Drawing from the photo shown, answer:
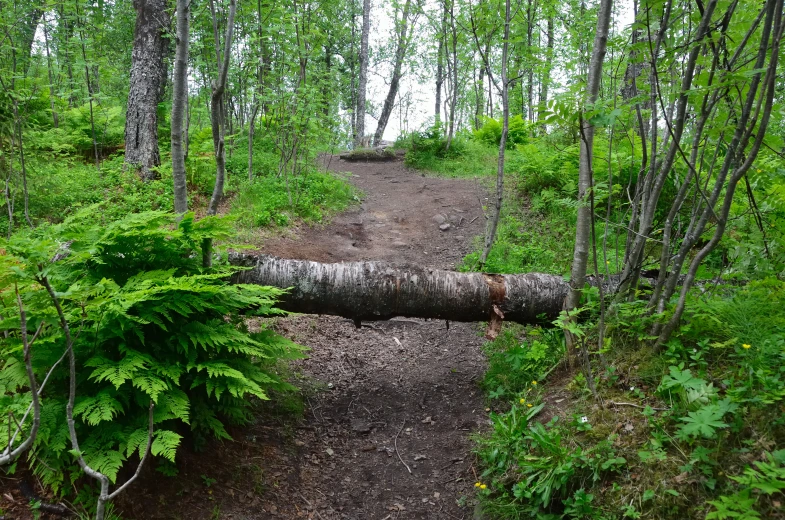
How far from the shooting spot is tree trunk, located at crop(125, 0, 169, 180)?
8953mm

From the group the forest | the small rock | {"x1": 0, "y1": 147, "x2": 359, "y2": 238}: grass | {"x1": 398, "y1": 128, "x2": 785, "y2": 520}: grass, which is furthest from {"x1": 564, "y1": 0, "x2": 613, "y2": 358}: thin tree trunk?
{"x1": 0, "y1": 147, "x2": 359, "y2": 238}: grass

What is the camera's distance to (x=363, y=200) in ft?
37.2

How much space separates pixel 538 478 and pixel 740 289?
211 centimetres

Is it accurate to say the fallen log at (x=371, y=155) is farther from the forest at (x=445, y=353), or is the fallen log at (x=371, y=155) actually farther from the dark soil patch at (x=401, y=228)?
the forest at (x=445, y=353)

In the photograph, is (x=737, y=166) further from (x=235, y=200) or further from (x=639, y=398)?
(x=235, y=200)

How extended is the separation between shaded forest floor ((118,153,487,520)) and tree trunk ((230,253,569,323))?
513 millimetres

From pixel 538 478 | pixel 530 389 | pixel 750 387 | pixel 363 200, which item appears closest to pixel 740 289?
pixel 750 387

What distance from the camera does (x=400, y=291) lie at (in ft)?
15.0

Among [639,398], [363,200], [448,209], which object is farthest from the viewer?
[363,200]

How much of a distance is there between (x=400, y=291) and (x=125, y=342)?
2467 millimetres

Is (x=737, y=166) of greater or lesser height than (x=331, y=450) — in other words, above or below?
above

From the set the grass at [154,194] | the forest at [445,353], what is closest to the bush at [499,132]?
the grass at [154,194]

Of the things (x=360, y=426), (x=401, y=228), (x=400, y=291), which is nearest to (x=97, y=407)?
(x=360, y=426)

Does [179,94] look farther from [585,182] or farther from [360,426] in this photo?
[585,182]
